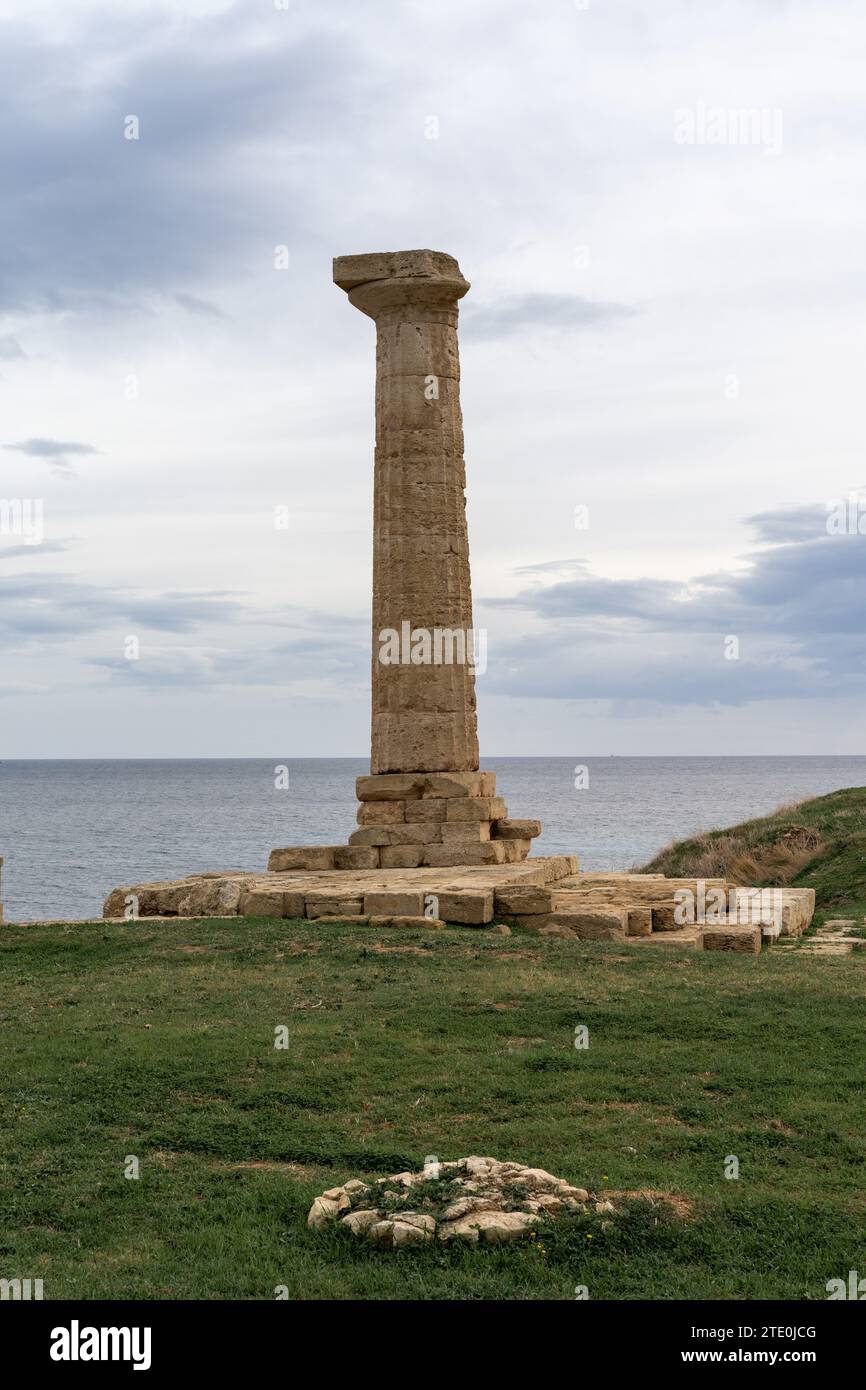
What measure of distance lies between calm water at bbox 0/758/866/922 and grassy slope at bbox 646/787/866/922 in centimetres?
1346

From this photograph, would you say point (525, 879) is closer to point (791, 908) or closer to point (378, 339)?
point (791, 908)

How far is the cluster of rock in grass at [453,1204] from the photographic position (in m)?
6.02

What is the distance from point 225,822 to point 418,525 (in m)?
71.6

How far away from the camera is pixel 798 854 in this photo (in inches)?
→ 915

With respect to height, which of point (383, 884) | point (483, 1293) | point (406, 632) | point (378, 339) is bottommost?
point (483, 1293)

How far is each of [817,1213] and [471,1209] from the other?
65.8 inches

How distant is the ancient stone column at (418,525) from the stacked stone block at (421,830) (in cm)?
37

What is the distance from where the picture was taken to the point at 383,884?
52.1 ft

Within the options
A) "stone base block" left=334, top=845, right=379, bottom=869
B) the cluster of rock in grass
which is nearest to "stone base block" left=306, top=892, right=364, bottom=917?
"stone base block" left=334, top=845, right=379, bottom=869

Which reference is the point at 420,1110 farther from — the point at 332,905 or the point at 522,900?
the point at 332,905

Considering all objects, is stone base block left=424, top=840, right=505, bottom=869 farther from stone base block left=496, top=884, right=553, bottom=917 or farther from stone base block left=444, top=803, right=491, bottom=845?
stone base block left=496, top=884, right=553, bottom=917

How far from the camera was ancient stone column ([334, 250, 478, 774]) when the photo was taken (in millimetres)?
18516

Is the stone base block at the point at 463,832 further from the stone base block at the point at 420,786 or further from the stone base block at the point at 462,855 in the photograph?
the stone base block at the point at 420,786
